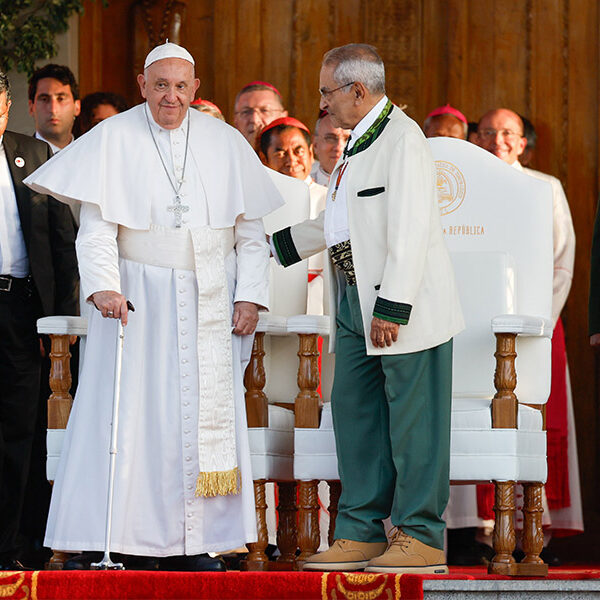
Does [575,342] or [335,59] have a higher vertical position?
[335,59]

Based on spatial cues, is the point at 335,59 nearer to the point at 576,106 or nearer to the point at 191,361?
the point at 191,361

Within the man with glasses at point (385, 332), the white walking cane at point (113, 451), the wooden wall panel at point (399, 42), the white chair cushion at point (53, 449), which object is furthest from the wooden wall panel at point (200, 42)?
the white walking cane at point (113, 451)

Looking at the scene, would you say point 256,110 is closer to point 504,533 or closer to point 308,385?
point 308,385

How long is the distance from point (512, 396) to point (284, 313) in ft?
3.60

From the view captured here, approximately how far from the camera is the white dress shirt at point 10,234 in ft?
18.7

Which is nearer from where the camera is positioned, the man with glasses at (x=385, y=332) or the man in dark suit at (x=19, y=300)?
the man with glasses at (x=385, y=332)

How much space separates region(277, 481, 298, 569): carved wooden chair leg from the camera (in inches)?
211

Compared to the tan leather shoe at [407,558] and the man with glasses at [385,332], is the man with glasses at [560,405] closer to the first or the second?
the man with glasses at [385,332]

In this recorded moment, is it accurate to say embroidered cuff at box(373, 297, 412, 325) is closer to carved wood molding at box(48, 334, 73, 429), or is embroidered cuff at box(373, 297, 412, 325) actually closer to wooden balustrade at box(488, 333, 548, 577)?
wooden balustrade at box(488, 333, 548, 577)

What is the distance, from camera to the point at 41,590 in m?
4.21

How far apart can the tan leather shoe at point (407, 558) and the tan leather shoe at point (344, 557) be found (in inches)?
3.7

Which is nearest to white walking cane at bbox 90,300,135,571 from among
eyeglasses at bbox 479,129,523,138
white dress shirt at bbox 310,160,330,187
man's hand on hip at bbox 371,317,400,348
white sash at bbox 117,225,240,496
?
white sash at bbox 117,225,240,496

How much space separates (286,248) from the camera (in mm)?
5184

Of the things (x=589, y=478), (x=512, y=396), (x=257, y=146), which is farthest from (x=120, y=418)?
(x=589, y=478)
